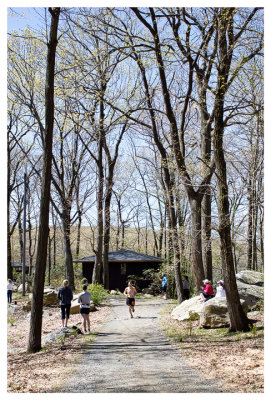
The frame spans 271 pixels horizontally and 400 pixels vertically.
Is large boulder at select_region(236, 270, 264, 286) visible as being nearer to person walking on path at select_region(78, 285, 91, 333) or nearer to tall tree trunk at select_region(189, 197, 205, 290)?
tall tree trunk at select_region(189, 197, 205, 290)

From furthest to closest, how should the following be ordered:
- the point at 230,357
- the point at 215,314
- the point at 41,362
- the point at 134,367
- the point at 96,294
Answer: the point at 96,294, the point at 215,314, the point at 41,362, the point at 230,357, the point at 134,367

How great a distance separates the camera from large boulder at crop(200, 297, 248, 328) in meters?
11.2

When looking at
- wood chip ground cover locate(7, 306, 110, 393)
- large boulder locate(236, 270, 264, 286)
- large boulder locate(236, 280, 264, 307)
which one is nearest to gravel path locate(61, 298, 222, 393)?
wood chip ground cover locate(7, 306, 110, 393)

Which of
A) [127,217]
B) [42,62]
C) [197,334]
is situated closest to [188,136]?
[42,62]

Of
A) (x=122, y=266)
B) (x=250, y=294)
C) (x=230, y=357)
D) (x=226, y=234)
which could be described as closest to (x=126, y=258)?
(x=122, y=266)

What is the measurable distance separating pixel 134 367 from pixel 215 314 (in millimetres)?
4472

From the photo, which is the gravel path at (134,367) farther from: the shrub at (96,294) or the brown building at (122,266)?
the brown building at (122,266)

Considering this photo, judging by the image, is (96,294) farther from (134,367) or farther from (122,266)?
(122,266)

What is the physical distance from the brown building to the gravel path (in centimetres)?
1844

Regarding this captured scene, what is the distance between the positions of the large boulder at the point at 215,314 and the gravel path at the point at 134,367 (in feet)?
4.53

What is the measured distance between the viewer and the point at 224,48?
32.8ft

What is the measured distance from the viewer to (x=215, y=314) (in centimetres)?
1130
